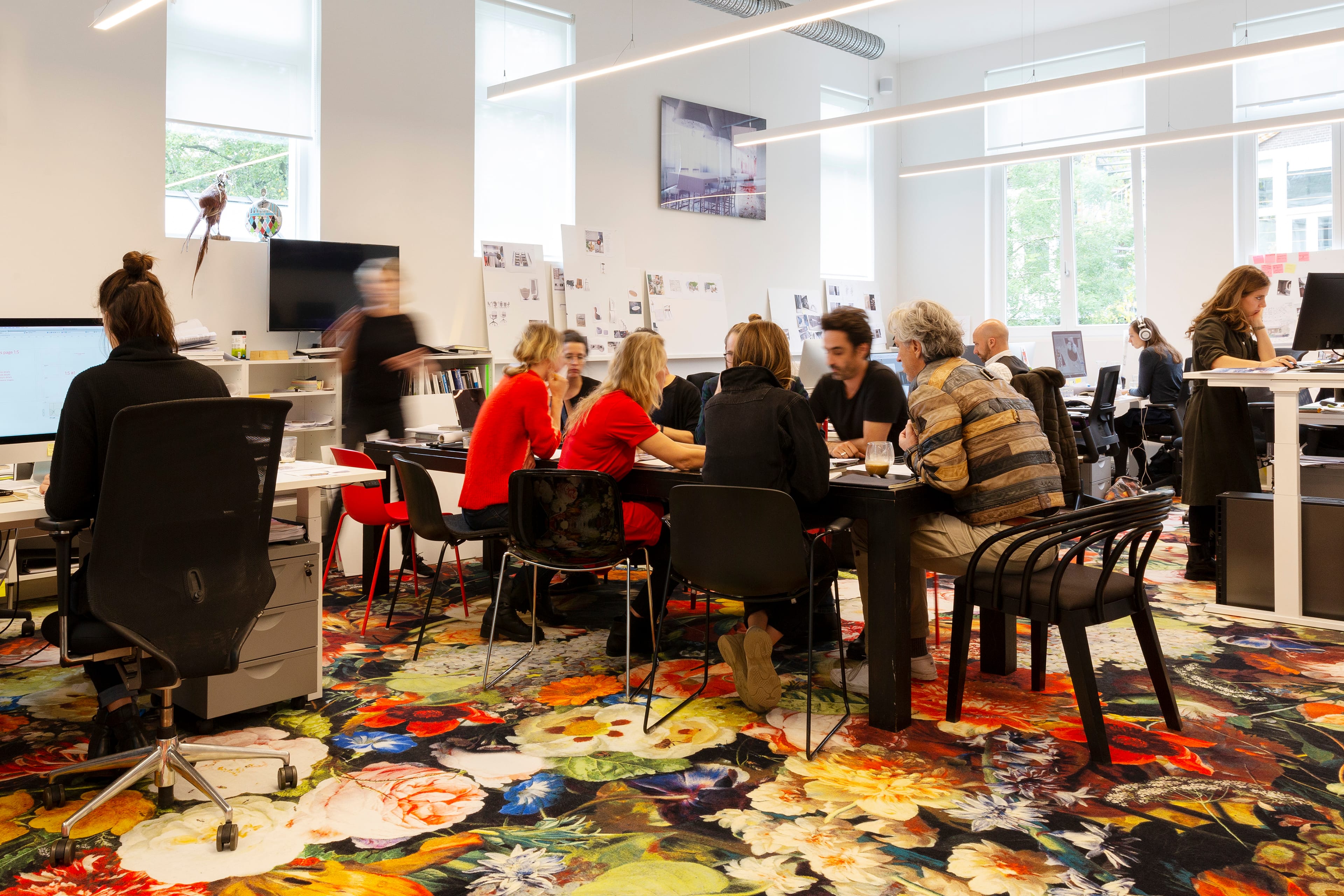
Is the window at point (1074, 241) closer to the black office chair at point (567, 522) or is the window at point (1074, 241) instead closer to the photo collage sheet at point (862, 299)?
the photo collage sheet at point (862, 299)

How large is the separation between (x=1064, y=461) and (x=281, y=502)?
4051 millimetres

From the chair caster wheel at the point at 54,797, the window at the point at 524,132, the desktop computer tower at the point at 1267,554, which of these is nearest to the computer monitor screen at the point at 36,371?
the chair caster wheel at the point at 54,797

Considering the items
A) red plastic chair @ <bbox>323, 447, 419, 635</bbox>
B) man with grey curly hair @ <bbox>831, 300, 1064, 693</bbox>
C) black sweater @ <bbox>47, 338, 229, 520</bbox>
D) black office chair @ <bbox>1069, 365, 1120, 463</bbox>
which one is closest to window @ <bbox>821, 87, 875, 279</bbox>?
black office chair @ <bbox>1069, 365, 1120, 463</bbox>

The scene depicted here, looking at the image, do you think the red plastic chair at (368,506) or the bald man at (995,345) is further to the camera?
the bald man at (995,345)

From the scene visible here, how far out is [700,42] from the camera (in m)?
5.77

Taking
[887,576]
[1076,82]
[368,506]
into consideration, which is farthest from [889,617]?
[1076,82]

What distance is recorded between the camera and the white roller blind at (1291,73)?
8711 mm

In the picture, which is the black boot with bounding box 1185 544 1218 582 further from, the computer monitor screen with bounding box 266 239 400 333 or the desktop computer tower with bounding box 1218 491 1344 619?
the computer monitor screen with bounding box 266 239 400 333

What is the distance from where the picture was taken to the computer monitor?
4.75 meters

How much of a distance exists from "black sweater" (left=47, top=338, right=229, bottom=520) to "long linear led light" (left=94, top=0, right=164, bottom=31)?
306 centimetres

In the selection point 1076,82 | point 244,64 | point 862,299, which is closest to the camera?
point 244,64

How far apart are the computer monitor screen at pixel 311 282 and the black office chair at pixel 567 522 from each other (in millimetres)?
3122

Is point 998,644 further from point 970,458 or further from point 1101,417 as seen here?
point 1101,417

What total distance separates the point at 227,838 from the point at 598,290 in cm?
600
